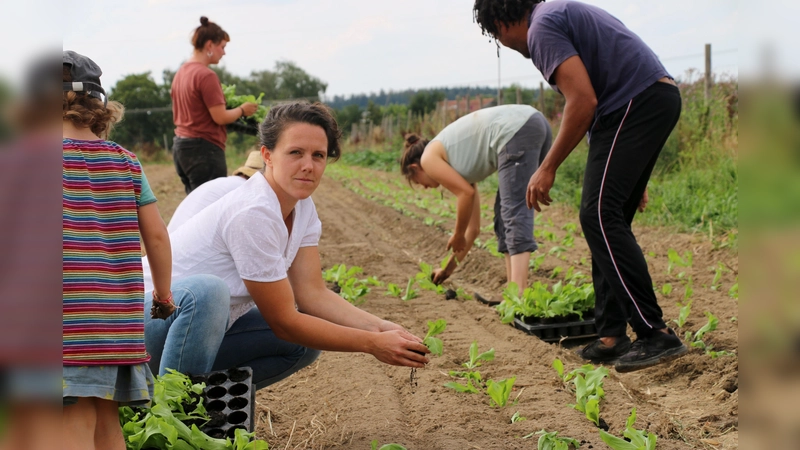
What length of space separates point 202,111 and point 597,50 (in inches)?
132

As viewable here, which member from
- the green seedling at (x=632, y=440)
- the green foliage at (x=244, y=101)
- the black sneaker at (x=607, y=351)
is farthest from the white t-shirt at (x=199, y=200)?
the green foliage at (x=244, y=101)

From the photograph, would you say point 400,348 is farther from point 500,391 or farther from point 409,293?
point 409,293

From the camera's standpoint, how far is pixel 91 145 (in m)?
1.82

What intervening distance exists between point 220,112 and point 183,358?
3.32m

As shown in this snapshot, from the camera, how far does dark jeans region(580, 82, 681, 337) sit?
3402 mm

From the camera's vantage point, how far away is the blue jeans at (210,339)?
248 centimetres

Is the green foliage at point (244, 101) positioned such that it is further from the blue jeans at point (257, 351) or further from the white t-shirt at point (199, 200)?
the blue jeans at point (257, 351)

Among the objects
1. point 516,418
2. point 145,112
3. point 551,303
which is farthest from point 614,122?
Result: point 145,112

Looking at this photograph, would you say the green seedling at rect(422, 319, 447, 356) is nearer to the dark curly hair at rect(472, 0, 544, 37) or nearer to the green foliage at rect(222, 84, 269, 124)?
the dark curly hair at rect(472, 0, 544, 37)

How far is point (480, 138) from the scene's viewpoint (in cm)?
480

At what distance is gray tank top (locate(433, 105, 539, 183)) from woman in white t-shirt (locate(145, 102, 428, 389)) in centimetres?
203

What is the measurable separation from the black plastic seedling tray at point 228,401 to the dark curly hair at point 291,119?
0.89 meters

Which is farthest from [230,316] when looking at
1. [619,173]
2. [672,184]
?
[672,184]

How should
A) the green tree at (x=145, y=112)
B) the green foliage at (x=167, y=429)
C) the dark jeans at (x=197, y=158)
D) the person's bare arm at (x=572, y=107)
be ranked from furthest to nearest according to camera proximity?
the green tree at (x=145, y=112) → the dark jeans at (x=197, y=158) → the person's bare arm at (x=572, y=107) → the green foliage at (x=167, y=429)
